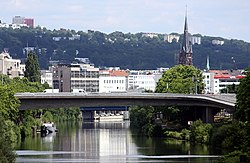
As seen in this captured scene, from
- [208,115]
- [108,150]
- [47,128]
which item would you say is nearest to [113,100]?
[208,115]

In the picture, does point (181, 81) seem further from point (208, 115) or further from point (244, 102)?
point (244, 102)

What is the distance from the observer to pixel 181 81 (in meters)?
137

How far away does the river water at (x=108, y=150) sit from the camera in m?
80.4

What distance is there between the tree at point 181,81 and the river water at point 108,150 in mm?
15575

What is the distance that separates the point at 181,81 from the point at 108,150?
4449 centimetres

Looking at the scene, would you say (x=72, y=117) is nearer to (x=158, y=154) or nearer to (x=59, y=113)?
(x=59, y=113)

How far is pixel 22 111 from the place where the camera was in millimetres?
117188

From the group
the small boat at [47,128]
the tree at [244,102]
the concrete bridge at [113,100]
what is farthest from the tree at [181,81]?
the tree at [244,102]

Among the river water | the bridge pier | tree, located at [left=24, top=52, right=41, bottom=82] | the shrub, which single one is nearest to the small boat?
the river water

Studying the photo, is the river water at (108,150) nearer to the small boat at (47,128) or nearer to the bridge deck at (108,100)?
the bridge deck at (108,100)

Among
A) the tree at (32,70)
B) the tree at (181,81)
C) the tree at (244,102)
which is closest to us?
the tree at (244,102)

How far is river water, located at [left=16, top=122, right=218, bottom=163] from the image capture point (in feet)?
264

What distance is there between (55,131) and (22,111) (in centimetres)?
1635

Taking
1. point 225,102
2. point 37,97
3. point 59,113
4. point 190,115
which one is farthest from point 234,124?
point 59,113
